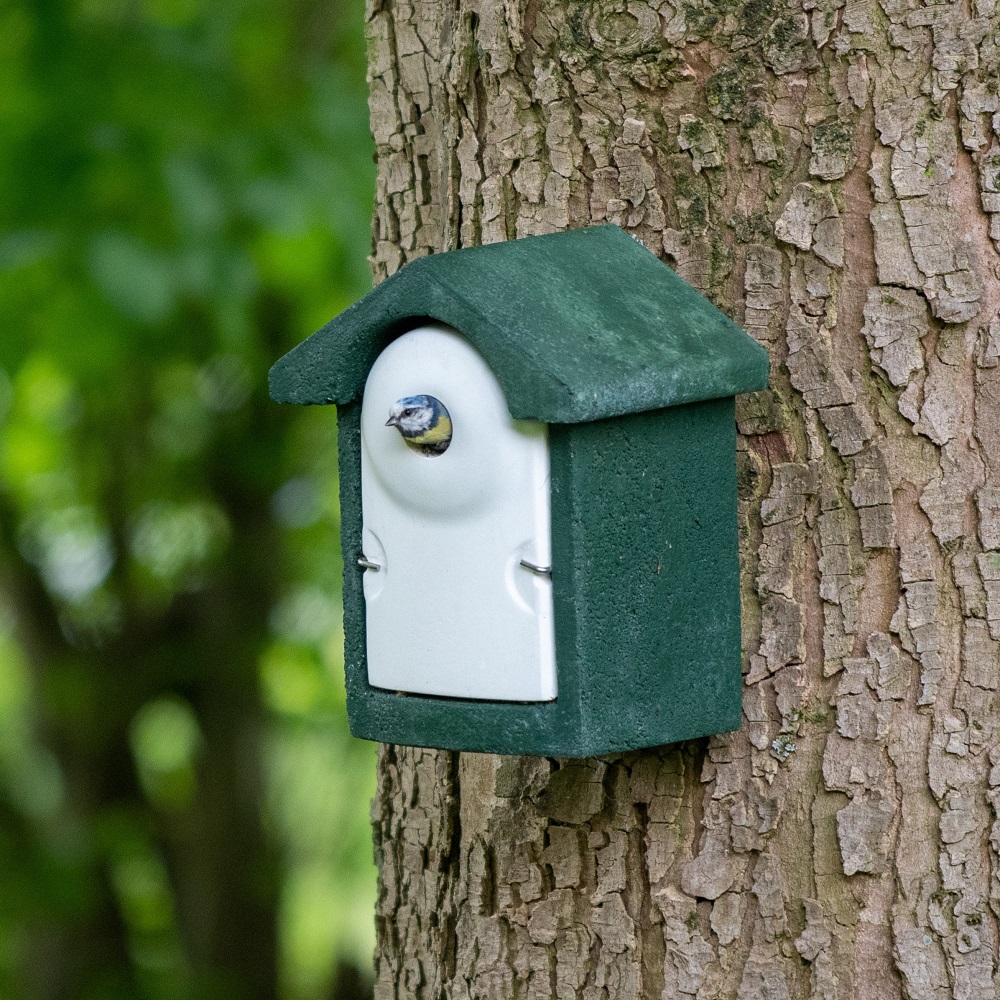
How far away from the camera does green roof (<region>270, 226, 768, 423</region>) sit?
125cm

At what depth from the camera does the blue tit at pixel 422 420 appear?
1289 mm

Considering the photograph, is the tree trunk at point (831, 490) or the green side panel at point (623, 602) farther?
the tree trunk at point (831, 490)

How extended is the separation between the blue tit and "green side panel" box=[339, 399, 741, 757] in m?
0.11

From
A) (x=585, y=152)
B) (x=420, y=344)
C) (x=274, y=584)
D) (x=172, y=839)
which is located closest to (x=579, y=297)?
(x=420, y=344)

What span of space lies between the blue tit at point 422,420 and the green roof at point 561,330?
0.24 feet

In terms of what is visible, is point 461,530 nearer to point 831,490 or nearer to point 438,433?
point 438,433

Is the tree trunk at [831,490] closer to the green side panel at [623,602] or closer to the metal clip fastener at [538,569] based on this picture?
the green side panel at [623,602]

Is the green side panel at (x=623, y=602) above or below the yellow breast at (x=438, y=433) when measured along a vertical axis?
below

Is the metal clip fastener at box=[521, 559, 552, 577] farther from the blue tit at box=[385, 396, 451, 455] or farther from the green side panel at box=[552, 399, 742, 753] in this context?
the blue tit at box=[385, 396, 451, 455]

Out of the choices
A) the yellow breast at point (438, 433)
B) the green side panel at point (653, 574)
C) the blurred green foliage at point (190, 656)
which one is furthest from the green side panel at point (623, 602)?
the blurred green foliage at point (190, 656)

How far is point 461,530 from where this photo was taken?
4.37 feet

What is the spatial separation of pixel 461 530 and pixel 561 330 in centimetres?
22

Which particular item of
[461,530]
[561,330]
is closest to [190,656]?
[461,530]

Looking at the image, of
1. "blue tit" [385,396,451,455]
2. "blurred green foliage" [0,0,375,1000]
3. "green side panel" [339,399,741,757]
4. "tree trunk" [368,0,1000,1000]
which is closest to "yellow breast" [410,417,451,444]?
"blue tit" [385,396,451,455]
